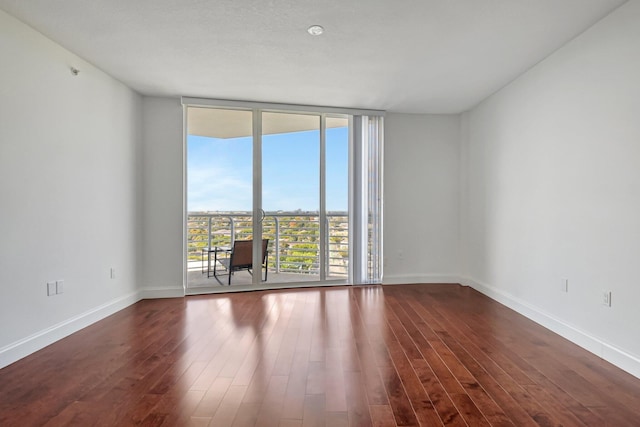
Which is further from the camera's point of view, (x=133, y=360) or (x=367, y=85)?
(x=367, y=85)

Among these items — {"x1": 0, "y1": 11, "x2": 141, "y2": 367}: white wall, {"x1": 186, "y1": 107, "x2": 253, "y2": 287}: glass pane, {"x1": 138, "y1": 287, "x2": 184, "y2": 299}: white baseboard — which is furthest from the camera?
{"x1": 186, "y1": 107, "x2": 253, "y2": 287}: glass pane

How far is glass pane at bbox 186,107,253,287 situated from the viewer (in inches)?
168

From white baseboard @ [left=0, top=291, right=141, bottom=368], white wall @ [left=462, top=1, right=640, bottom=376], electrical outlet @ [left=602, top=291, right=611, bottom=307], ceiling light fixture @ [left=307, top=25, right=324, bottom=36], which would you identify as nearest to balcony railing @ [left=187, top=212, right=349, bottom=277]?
white baseboard @ [left=0, top=291, right=141, bottom=368]

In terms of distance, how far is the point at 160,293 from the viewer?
4.07m

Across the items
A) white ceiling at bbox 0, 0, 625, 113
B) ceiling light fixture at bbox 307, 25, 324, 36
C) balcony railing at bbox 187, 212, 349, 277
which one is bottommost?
balcony railing at bbox 187, 212, 349, 277

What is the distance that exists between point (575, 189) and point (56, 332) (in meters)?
4.43

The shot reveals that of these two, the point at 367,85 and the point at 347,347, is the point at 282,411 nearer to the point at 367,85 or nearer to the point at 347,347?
the point at 347,347

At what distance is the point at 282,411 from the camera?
1.78 meters

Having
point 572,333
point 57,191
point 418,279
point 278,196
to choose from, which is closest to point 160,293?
point 57,191

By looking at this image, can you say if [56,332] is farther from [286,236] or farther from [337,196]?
[337,196]

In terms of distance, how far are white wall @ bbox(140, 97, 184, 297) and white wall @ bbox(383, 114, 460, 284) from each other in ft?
8.97

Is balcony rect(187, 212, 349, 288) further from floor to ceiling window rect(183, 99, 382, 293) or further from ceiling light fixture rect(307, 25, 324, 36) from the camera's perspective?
ceiling light fixture rect(307, 25, 324, 36)

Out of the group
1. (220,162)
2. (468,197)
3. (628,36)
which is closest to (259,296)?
(220,162)

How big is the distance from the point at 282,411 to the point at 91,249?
2.54 m
